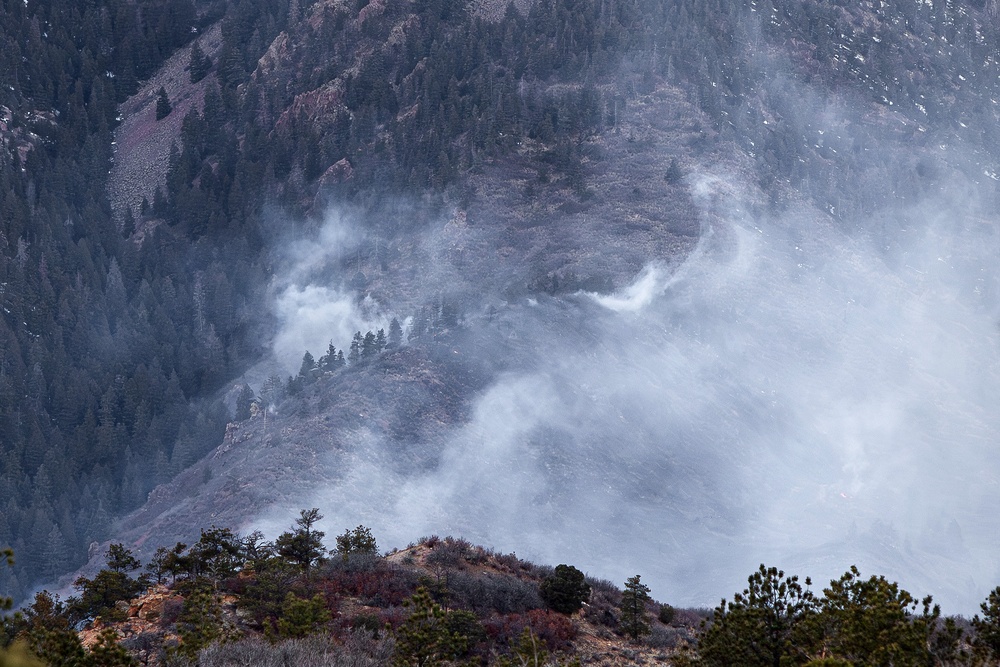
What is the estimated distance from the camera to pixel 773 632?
2361cm

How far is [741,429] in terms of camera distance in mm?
97000

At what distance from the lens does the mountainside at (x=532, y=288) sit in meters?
89.9

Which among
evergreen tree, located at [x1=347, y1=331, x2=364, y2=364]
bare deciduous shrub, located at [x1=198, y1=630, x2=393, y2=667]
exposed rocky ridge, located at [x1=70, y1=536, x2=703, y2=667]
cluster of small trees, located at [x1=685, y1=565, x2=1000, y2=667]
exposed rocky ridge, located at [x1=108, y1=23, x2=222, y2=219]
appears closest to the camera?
cluster of small trees, located at [x1=685, y1=565, x2=1000, y2=667]

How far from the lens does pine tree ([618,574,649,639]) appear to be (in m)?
38.4

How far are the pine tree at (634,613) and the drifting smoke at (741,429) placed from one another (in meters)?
40.4

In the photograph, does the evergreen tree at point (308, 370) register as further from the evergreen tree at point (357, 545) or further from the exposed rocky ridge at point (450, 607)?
the exposed rocky ridge at point (450, 607)

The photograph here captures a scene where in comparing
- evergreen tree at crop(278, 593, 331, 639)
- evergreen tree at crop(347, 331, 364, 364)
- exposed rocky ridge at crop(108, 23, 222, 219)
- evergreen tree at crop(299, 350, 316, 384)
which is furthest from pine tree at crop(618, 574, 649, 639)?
exposed rocky ridge at crop(108, 23, 222, 219)

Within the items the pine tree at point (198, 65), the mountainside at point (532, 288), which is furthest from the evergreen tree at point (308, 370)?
the pine tree at point (198, 65)

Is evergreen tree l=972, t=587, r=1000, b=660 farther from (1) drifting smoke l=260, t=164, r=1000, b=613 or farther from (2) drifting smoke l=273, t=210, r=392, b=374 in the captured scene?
(2) drifting smoke l=273, t=210, r=392, b=374

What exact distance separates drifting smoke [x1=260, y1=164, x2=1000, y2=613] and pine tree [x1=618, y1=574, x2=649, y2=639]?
133ft

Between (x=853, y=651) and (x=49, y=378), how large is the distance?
9856 cm

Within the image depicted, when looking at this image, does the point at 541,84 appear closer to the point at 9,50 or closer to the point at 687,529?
the point at 687,529

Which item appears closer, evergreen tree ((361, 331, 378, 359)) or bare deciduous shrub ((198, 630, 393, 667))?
bare deciduous shrub ((198, 630, 393, 667))

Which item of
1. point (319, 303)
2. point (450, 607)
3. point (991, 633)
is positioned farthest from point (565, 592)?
point (319, 303)
